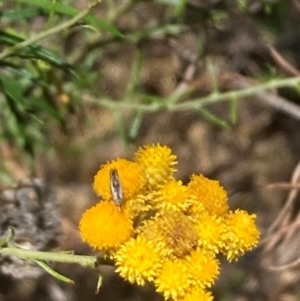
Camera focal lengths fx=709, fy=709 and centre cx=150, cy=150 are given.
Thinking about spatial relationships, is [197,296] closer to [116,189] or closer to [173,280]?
[173,280]

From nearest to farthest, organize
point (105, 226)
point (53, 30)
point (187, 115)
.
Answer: point (105, 226) → point (53, 30) → point (187, 115)

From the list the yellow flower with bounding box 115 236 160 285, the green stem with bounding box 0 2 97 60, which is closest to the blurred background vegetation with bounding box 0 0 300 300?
the green stem with bounding box 0 2 97 60

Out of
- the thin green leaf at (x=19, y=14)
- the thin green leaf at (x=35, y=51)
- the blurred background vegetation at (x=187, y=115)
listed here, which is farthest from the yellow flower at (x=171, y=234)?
the blurred background vegetation at (x=187, y=115)

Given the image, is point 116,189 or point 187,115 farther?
point 187,115

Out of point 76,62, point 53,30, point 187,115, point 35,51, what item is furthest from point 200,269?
point 187,115

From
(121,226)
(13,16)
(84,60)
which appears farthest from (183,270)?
(84,60)

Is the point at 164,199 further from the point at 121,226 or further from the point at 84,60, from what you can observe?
the point at 84,60

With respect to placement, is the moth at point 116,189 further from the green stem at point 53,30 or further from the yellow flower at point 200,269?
the green stem at point 53,30

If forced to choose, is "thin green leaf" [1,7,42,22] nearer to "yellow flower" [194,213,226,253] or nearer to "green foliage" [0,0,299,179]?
"green foliage" [0,0,299,179]
